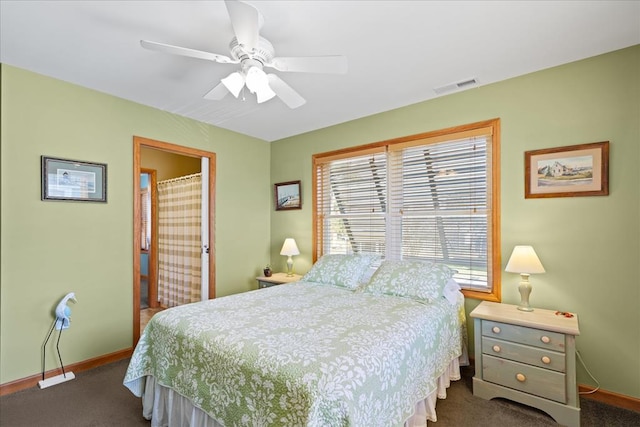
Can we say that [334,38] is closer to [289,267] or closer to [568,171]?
[568,171]

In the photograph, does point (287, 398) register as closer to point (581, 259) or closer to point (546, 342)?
point (546, 342)

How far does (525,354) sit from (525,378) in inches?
6.5

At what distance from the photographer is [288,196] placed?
4352mm

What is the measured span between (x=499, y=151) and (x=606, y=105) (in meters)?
0.74

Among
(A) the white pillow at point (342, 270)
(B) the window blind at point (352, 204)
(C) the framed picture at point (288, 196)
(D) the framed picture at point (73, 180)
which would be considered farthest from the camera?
(C) the framed picture at point (288, 196)

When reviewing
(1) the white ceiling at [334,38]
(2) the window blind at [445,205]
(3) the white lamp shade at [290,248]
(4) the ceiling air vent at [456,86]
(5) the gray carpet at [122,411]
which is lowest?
(5) the gray carpet at [122,411]

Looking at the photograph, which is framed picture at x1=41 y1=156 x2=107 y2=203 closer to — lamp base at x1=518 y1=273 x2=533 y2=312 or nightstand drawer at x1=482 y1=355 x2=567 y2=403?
nightstand drawer at x1=482 y1=355 x2=567 y2=403

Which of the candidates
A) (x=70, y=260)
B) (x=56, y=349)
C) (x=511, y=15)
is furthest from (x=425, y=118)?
(x=56, y=349)

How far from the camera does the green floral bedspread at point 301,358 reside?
4.33 feet

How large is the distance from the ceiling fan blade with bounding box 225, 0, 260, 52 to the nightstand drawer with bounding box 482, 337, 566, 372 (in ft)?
8.45

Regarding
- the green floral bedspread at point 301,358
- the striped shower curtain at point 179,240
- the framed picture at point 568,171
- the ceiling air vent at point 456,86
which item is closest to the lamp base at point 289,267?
the striped shower curtain at point 179,240

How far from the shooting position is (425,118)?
125 inches

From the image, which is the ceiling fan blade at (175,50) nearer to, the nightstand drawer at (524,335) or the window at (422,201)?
the window at (422,201)

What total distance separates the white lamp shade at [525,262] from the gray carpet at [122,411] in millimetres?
962
